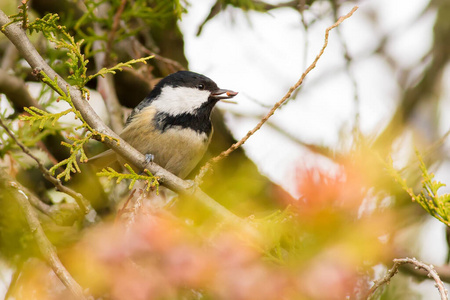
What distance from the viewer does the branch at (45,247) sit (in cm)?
191

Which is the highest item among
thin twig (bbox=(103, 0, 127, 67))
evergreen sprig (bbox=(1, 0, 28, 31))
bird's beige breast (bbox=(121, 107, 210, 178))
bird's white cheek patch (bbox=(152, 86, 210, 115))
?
thin twig (bbox=(103, 0, 127, 67))

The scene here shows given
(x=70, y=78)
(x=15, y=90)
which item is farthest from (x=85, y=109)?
(x=15, y=90)

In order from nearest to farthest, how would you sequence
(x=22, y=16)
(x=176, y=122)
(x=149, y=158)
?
(x=22, y=16) → (x=149, y=158) → (x=176, y=122)

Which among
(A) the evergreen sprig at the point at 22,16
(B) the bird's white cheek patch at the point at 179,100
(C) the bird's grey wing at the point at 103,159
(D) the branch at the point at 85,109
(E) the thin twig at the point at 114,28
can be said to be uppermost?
(E) the thin twig at the point at 114,28

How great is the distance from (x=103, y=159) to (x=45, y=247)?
113 cm

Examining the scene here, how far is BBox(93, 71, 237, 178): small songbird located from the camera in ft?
9.98

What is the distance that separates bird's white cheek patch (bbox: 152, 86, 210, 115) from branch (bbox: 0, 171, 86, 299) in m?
0.99

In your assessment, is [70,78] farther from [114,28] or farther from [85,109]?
[114,28]

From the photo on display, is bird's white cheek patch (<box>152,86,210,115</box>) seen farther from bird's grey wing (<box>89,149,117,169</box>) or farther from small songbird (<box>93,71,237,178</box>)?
bird's grey wing (<box>89,149,117,169</box>)

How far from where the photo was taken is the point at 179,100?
316 centimetres

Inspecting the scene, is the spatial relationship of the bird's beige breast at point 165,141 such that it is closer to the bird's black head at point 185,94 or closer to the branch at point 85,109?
the bird's black head at point 185,94

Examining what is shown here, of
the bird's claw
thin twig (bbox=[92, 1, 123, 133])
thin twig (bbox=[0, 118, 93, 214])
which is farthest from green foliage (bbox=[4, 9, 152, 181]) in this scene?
thin twig (bbox=[92, 1, 123, 133])

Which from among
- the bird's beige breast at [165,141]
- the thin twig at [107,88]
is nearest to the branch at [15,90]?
the thin twig at [107,88]

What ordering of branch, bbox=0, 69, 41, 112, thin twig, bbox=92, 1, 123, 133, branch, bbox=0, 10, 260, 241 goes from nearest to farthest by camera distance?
branch, bbox=0, 10, 260, 241, branch, bbox=0, 69, 41, 112, thin twig, bbox=92, 1, 123, 133
